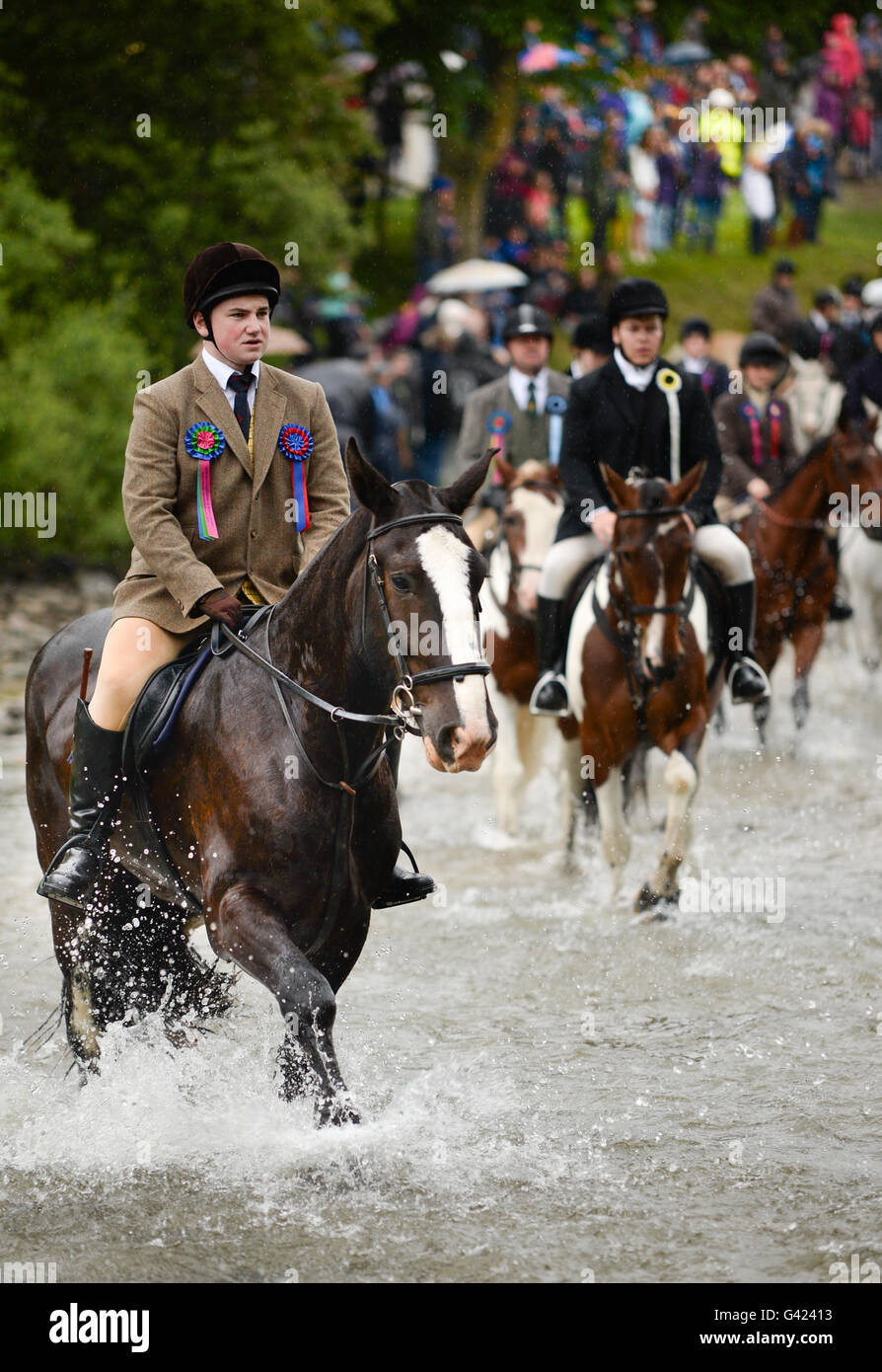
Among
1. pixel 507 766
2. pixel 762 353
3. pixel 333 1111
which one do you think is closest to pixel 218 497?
pixel 333 1111

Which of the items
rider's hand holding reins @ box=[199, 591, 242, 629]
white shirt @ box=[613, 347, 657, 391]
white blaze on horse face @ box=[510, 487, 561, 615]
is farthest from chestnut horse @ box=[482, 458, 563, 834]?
rider's hand holding reins @ box=[199, 591, 242, 629]

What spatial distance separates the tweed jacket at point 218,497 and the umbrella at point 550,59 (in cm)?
2239

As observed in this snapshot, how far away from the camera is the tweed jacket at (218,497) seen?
5715 mm

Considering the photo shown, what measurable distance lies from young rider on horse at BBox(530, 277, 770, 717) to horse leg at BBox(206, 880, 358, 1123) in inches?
167

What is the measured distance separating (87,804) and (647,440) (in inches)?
175

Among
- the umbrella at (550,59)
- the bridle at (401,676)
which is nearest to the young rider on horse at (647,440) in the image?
the bridle at (401,676)

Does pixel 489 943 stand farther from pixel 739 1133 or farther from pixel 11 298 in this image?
pixel 11 298

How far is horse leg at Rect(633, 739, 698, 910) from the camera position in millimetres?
8969

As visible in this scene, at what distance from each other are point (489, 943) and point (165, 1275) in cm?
400

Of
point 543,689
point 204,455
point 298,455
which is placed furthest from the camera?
point 543,689

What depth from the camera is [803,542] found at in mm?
13234

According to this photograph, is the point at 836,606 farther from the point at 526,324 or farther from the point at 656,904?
the point at 656,904

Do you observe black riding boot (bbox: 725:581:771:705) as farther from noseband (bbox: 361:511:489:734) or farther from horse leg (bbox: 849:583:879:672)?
horse leg (bbox: 849:583:879:672)
